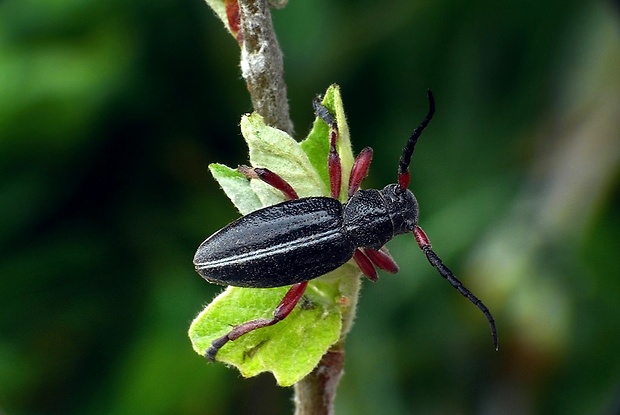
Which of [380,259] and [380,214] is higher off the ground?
[380,214]

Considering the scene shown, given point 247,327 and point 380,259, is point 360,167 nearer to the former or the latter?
point 380,259

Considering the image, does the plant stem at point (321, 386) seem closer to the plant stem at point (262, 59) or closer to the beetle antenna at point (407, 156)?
the plant stem at point (262, 59)

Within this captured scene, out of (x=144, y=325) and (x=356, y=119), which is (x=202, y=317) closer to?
(x=144, y=325)

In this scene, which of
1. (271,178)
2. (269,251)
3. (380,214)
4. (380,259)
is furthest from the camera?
(380,214)

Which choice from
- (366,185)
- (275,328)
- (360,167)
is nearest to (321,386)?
(275,328)

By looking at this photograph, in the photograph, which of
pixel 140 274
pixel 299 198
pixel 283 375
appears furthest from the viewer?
pixel 140 274

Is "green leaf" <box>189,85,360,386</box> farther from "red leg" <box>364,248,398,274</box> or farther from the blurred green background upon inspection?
the blurred green background

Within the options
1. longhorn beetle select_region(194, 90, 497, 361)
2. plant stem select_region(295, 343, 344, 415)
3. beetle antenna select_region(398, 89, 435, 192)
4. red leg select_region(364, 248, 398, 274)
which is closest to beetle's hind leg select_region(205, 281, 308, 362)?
longhorn beetle select_region(194, 90, 497, 361)

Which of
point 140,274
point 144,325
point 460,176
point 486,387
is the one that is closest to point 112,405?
point 144,325
